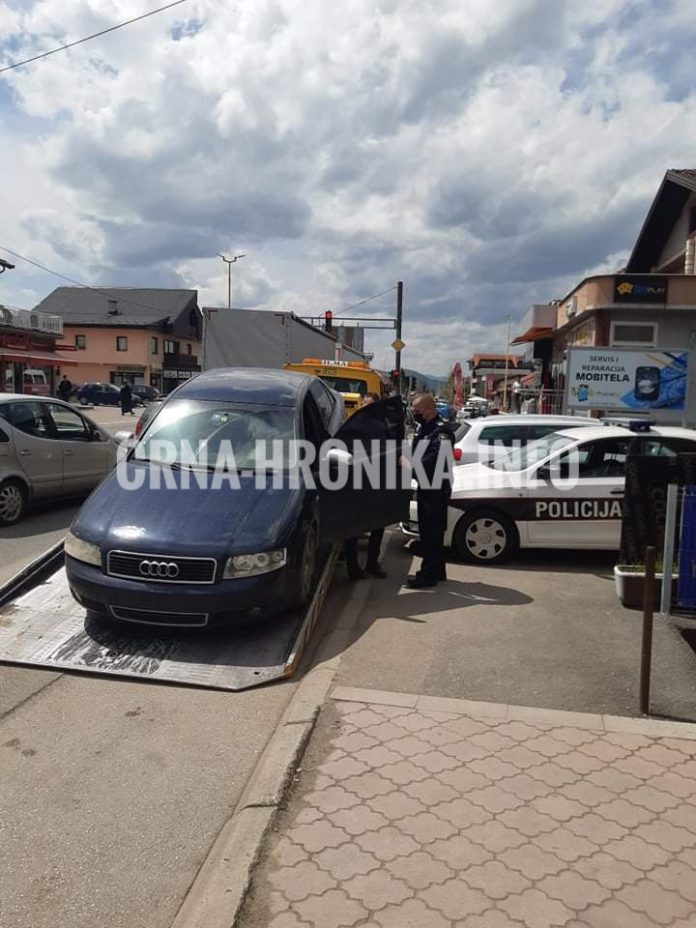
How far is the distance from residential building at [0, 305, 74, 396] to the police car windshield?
112 feet

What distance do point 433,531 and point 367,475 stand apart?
0.79 metres

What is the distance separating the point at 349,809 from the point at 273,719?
3.56 feet

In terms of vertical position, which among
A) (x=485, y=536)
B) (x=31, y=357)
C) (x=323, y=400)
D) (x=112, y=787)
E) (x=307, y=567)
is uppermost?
(x=31, y=357)

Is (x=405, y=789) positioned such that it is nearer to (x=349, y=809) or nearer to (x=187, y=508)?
(x=349, y=809)

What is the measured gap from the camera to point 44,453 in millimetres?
9578

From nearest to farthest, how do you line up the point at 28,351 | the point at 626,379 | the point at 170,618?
the point at 170,618 → the point at 626,379 → the point at 28,351

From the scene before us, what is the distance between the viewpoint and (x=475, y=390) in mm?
83188

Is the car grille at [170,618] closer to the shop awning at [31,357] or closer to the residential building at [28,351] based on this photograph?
the residential building at [28,351]

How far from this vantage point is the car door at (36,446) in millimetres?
9227

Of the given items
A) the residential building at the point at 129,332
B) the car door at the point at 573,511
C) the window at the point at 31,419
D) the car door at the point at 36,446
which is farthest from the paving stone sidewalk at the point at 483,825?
the residential building at the point at 129,332

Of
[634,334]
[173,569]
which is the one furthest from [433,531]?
[634,334]

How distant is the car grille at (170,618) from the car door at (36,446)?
517 centimetres

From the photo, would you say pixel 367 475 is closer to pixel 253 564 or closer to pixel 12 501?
pixel 253 564

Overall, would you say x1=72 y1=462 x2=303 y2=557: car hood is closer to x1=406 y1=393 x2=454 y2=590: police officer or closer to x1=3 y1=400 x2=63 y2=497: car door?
x1=406 y1=393 x2=454 y2=590: police officer
